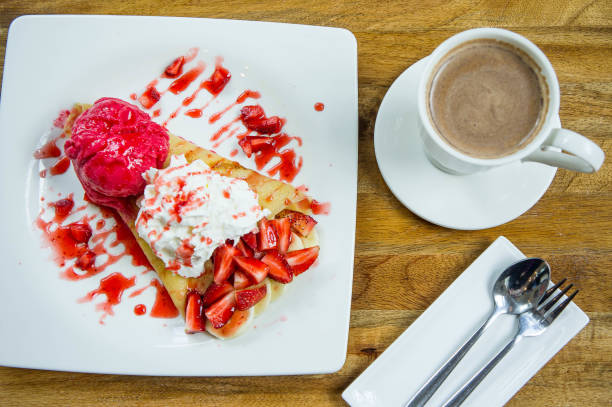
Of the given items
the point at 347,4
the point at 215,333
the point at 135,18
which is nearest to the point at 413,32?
the point at 347,4

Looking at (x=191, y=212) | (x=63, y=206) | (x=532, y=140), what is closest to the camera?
(x=532, y=140)

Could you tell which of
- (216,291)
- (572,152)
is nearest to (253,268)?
(216,291)

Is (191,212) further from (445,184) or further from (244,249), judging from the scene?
(445,184)

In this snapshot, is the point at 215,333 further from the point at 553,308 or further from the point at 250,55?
the point at 553,308

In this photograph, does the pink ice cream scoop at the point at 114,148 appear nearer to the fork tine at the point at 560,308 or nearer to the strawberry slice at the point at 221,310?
the strawberry slice at the point at 221,310

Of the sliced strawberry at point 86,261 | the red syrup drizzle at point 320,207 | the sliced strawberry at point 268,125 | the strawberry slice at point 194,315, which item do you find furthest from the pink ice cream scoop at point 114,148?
the red syrup drizzle at point 320,207

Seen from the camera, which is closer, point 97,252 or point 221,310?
point 221,310
